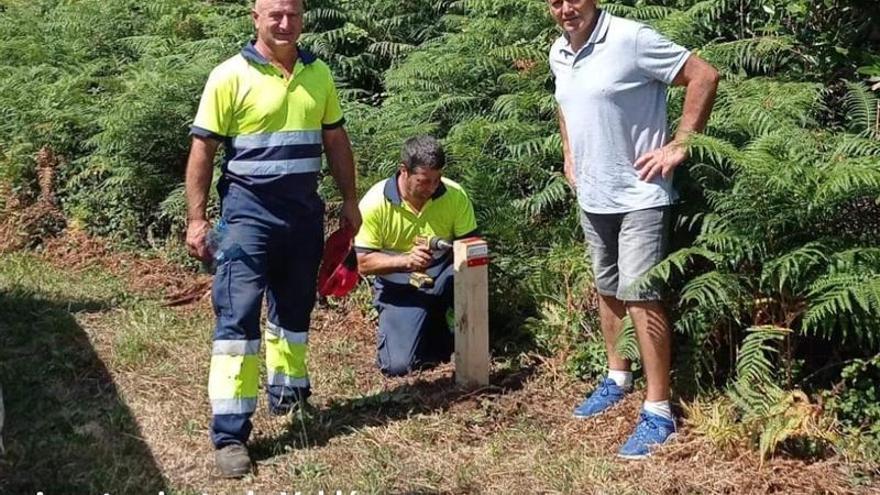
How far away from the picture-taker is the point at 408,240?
19.7 ft

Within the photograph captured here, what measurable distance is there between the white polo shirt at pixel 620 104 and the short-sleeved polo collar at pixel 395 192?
1262 millimetres

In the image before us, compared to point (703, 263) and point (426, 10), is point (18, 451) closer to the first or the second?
point (703, 263)

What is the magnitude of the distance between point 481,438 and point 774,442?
132cm

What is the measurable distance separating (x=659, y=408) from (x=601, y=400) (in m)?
0.47

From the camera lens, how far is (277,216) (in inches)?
193

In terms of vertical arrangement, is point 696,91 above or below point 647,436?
above

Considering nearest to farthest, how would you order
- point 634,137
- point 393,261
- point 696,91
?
point 696,91 < point 634,137 < point 393,261

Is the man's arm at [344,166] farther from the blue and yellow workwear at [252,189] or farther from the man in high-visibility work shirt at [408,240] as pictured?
the man in high-visibility work shirt at [408,240]

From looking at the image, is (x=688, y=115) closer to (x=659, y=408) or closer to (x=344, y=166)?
(x=659, y=408)

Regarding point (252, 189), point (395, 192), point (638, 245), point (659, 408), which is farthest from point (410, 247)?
point (659, 408)

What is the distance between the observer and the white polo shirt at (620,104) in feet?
14.9

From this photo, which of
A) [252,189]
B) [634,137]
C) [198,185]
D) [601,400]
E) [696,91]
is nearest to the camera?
[696,91]

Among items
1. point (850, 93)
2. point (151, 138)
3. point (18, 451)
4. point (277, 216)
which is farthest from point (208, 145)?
point (151, 138)

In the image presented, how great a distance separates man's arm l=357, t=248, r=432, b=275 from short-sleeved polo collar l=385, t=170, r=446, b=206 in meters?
0.27
